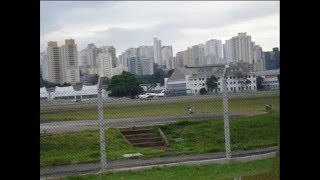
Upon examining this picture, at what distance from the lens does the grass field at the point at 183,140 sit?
4316mm

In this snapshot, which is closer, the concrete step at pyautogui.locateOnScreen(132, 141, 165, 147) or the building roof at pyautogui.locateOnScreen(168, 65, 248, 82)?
the building roof at pyautogui.locateOnScreen(168, 65, 248, 82)

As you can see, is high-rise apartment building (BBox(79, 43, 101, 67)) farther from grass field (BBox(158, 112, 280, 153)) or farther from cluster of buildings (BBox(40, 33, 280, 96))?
grass field (BBox(158, 112, 280, 153))

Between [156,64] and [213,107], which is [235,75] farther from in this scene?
[156,64]

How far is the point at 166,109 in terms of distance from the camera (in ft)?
15.6

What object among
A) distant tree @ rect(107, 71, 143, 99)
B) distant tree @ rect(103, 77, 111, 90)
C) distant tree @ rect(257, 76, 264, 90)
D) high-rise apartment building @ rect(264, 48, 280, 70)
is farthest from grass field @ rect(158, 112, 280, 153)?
high-rise apartment building @ rect(264, 48, 280, 70)

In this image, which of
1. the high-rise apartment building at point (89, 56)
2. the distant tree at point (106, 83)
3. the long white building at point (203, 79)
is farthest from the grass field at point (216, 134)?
the high-rise apartment building at point (89, 56)

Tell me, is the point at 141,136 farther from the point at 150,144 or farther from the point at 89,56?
the point at 89,56

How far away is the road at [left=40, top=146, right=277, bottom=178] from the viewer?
160 inches

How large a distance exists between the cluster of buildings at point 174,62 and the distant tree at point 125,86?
99mm

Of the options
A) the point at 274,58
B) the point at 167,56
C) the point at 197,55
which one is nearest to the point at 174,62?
the point at 167,56

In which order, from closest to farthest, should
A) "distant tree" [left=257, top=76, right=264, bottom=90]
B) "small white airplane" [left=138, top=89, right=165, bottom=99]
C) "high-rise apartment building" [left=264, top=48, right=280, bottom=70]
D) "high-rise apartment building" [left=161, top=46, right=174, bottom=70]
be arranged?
1. "high-rise apartment building" [left=264, top=48, right=280, bottom=70]
2. "small white airplane" [left=138, top=89, right=165, bottom=99]
3. "high-rise apartment building" [left=161, top=46, right=174, bottom=70]
4. "distant tree" [left=257, top=76, right=264, bottom=90]

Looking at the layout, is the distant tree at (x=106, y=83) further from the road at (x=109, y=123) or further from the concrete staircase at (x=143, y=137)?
the concrete staircase at (x=143, y=137)
